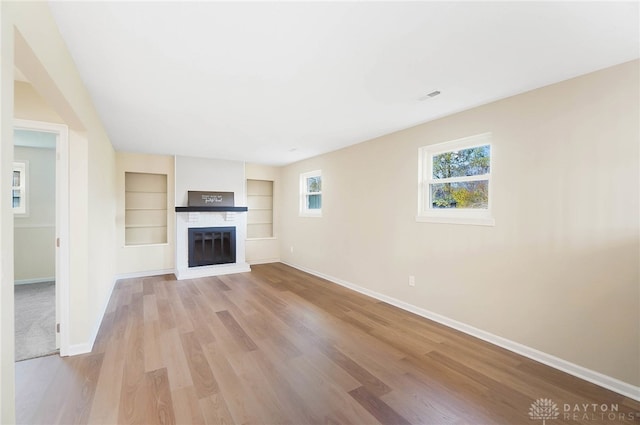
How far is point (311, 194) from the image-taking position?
5875 mm

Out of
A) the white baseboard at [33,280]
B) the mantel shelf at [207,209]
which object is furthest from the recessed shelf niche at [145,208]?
the white baseboard at [33,280]

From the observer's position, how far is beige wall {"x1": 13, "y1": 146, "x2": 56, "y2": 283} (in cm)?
474

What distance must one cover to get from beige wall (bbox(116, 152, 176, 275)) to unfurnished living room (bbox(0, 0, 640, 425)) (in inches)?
50.0

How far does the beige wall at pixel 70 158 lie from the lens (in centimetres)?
101

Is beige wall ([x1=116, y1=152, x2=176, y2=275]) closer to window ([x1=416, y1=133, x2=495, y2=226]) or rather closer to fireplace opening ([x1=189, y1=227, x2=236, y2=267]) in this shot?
fireplace opening ([x1=189, y1=227, x2=236, y2=267])

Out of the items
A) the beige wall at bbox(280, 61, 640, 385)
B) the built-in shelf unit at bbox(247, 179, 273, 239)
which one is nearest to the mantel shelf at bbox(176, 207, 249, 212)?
the built-in shelf unit at bbox(247, 179, 273, 239)

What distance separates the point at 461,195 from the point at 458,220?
316mm

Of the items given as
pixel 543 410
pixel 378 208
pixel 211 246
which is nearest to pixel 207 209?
pixel 211 246

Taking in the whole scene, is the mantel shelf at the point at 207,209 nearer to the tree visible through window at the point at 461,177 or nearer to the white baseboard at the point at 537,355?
the white baseboard at the point at 537,355

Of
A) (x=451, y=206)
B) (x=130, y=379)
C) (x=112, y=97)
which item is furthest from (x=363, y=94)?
(x=130, y=379)

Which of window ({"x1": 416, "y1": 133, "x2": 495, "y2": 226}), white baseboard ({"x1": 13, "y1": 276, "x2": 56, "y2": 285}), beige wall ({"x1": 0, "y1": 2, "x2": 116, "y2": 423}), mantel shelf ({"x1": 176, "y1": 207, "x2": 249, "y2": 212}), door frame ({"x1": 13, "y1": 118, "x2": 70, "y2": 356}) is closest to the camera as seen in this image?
beige wall ({"x1": 0, "y1": 2, "x2": 116, "y2": 423})

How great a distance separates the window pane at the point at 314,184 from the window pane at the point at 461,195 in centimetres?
267

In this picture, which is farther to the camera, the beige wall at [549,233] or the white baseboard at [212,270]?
the white baseboard at [212,270]

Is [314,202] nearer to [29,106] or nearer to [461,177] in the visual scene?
[461,177]
